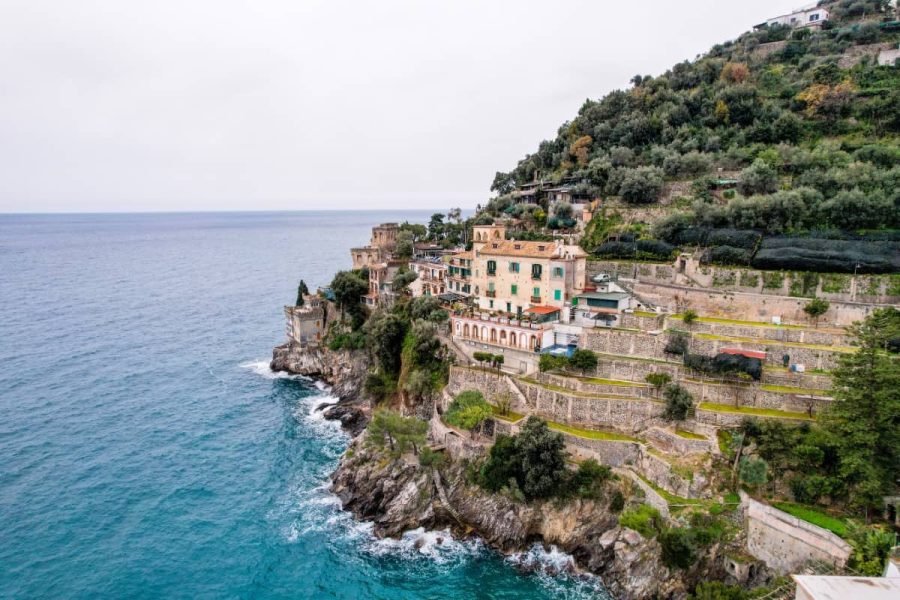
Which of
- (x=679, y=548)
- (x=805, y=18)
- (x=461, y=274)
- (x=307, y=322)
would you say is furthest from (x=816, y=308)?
(x=805, y=18)

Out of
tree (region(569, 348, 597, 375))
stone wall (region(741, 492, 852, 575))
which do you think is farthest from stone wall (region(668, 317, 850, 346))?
stone wall (region(741, 492, 852, 575))

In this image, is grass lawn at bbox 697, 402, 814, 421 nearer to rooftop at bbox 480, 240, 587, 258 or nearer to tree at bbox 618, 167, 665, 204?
rooftop at bbox 480, 240, 587, 258

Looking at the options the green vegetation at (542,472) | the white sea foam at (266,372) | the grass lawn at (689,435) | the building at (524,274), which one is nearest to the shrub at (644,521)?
the green vegetation at (542,472)

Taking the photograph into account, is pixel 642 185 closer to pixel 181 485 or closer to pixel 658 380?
pixel 658 380

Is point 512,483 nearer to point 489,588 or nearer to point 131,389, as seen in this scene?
point 489,588

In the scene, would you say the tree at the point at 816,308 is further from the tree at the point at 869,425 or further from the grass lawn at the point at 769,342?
the tree at the point at 869,425

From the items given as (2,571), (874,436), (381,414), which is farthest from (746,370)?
(2,571)
